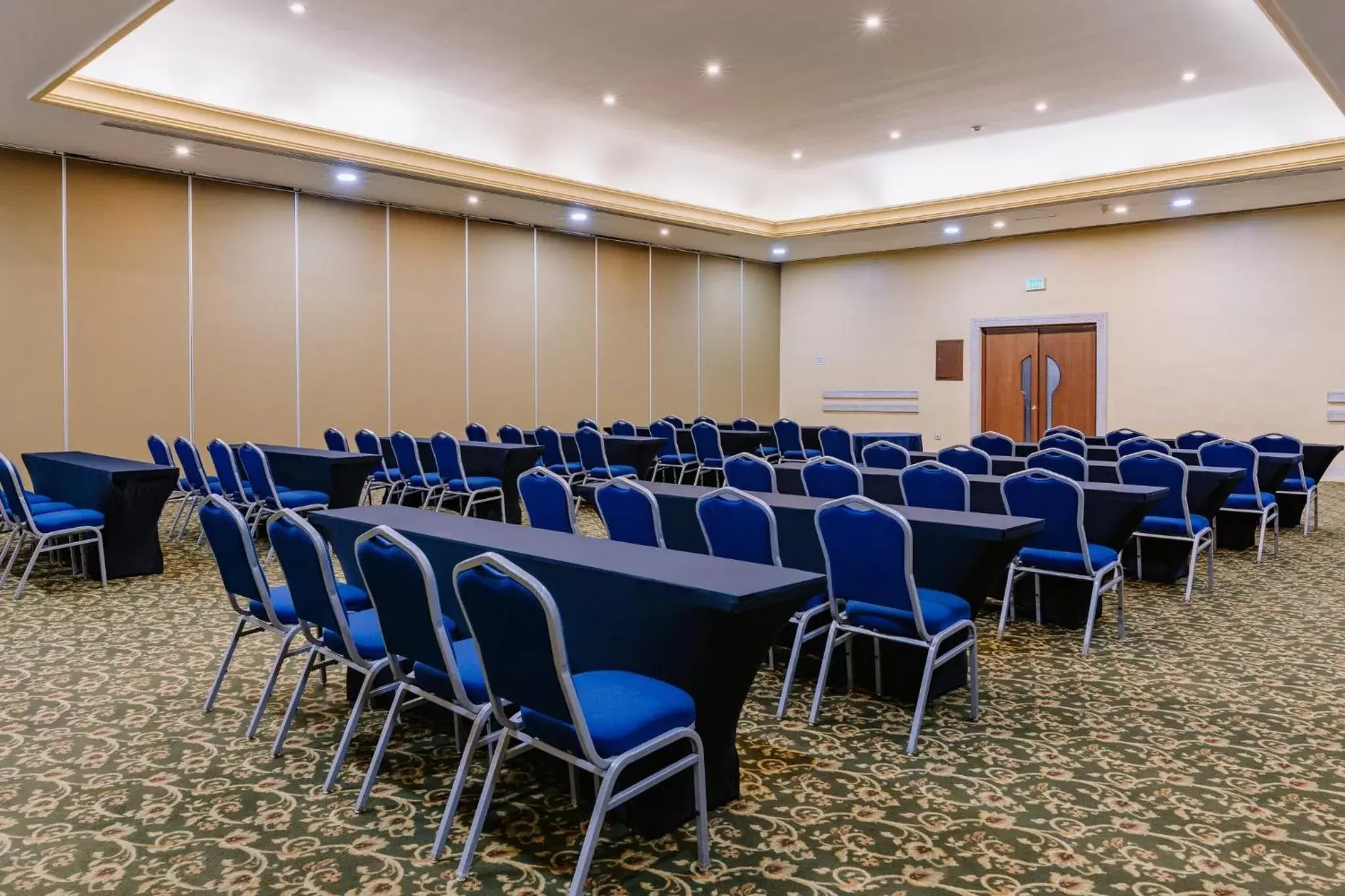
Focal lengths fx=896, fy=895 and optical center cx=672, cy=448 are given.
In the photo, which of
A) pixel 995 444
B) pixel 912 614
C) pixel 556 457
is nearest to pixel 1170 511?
pixel 995 444

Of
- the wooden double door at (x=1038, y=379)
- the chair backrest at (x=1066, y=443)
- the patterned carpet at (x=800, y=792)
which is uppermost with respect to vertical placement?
the wooden double door at (x=1038, y=379)

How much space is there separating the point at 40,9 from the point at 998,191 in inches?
439

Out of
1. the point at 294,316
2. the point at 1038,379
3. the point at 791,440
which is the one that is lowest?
the point at 791,440

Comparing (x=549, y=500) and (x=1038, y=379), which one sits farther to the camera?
(x=1038, y=379)

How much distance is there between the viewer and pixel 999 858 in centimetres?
268

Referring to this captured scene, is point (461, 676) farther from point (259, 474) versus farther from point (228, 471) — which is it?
point (228, 471)

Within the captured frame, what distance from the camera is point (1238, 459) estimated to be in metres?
7.63

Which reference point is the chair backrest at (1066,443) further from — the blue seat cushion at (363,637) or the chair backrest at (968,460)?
the blue seat cushion at (363,637)

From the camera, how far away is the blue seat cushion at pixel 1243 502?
741cm

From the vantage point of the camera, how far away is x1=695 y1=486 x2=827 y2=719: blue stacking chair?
12.9 ft

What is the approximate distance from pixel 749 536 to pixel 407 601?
1.71 meters

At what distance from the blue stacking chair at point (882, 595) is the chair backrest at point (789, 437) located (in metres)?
7.75

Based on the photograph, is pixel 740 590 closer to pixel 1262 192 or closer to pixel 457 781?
pixel 457 781

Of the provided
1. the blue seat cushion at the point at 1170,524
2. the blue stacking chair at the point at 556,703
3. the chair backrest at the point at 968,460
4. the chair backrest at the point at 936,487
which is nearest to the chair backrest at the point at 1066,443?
the chair backrest at the point at 968,460
